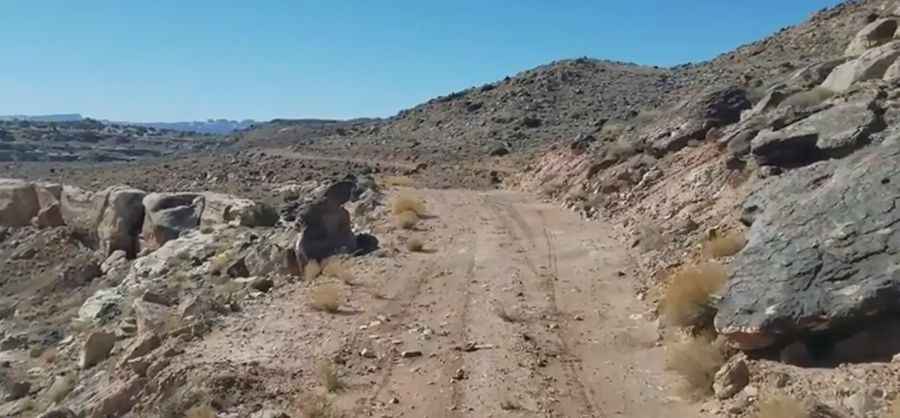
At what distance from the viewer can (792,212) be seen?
9.07 metres

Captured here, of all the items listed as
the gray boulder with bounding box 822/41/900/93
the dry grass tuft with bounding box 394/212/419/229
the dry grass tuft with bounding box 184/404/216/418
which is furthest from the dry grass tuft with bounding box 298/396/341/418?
the gray boulder with bounding box 822/41/900/93

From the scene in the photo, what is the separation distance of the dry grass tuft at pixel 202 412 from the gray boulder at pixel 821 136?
8.22 m

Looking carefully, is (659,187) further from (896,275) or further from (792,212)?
(896,275)

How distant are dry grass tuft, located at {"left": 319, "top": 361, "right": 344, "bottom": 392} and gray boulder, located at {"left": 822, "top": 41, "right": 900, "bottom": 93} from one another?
10.1m

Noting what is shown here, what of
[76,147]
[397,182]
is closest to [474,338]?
[397,182]

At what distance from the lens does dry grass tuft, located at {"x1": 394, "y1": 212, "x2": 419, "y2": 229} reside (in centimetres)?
1814

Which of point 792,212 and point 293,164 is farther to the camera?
point 293,164

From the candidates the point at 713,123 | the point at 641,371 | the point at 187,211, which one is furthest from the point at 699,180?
the point at 187,211

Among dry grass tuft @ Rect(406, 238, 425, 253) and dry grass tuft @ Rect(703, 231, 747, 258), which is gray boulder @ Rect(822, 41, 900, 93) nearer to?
dry grass tuft @ Rect(703, 231, 747, 258)

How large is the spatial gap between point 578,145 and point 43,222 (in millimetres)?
17921

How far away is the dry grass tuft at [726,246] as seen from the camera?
10.5 m

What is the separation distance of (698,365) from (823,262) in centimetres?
151

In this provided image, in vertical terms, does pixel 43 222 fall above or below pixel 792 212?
below

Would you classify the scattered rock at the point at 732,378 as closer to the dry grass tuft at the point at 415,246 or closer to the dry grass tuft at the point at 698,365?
the dry grass tuft at the point at 698,365
